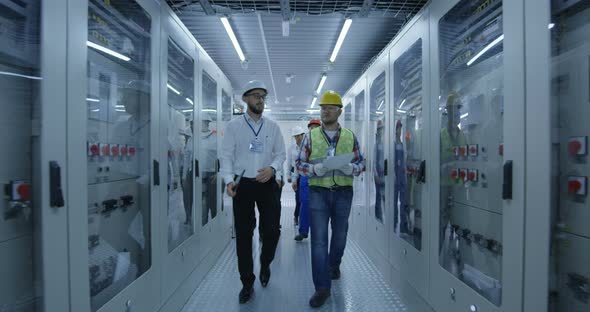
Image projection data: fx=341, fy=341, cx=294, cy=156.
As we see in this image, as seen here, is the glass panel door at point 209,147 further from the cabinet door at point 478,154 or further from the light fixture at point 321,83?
the light fixture at point 321,83

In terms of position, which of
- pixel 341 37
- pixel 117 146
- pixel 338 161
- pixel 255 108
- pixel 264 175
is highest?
pixel 341 37

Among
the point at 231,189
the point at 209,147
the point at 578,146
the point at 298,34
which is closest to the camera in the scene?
the point at 578,146

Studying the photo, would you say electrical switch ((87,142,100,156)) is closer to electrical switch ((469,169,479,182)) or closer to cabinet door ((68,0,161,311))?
cabinet door ((68,0,161,311))

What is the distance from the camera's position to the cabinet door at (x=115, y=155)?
1.46 meters

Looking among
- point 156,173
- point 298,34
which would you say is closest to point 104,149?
point 156,173

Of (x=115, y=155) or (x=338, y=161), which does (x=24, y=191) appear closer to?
(x=115, y=155)

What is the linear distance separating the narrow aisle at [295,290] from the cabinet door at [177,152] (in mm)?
290

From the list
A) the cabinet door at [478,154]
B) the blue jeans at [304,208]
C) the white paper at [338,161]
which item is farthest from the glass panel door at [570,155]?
the blue jeans at [304,208]

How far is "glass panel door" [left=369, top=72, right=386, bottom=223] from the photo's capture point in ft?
12.0

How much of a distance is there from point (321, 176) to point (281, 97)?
6222 millimetres

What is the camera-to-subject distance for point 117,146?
205cm

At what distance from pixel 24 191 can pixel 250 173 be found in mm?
1596

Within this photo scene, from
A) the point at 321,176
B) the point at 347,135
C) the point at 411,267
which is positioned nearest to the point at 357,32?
the point at 347,135

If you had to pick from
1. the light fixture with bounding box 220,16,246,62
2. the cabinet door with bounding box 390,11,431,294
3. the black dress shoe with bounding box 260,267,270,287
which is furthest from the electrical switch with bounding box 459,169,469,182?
the light fixture with bounding box 220,16,246,62
